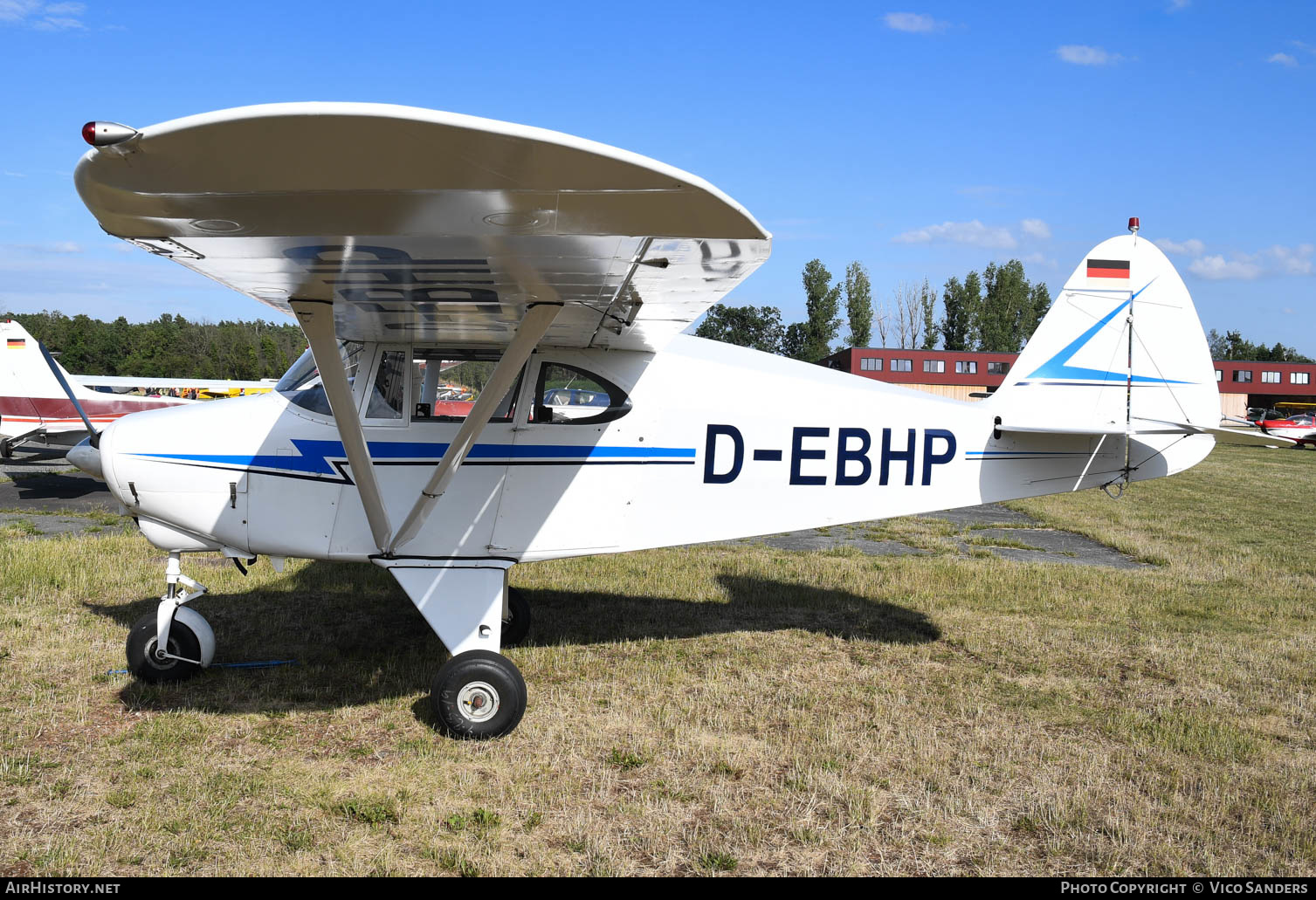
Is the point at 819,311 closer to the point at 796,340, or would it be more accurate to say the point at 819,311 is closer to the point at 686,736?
the point at 796,340

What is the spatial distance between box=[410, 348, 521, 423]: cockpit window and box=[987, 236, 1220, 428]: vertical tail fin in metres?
3.42

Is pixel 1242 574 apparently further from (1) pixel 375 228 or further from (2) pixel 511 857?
(1) pixel 375 228

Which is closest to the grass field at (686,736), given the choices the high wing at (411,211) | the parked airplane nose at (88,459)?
the parked airplane nose at (88,459)

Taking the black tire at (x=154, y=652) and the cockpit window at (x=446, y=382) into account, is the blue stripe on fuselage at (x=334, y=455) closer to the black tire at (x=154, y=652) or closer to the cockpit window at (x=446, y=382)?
the cockpit window at (x=446, y=382)

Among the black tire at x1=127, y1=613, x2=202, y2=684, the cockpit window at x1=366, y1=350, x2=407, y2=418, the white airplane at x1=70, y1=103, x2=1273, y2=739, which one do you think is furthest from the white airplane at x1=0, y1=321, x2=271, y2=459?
the cockpit window at x1=366, y1=350, x2=407, y2=418

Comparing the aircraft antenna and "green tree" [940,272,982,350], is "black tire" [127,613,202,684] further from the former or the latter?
"green tree" [940,272,982,350]

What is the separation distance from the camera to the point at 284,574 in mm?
8039

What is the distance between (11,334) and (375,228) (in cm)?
1566

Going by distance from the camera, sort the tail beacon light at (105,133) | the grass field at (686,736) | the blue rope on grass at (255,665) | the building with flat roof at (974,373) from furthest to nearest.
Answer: the building with flat roof at (974,373) < the blue rope on grass at (255,665) < the grass field at (686,736) < the tail beacon light at (105,133)

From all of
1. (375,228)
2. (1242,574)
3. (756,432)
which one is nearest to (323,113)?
(375,228)

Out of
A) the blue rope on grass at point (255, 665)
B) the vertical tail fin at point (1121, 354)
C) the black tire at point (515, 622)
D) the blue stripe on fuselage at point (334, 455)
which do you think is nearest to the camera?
the blue stripe on fuselage at point (334, 455)

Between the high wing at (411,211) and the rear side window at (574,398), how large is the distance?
3.21 ft

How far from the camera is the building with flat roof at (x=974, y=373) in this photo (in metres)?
59.3

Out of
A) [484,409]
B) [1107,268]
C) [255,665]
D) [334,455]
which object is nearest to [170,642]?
[255,665]
